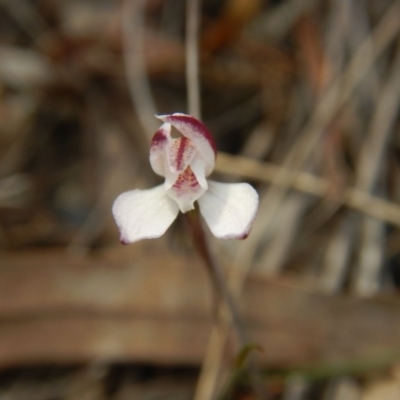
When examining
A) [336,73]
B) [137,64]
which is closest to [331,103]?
[336,73]

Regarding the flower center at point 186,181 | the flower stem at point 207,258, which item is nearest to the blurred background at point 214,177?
the flower stem at point 207,258

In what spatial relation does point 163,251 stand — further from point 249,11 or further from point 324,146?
point 249,11

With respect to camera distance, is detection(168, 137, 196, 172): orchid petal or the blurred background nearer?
detection(168, 137, 196, 172): orchid petal

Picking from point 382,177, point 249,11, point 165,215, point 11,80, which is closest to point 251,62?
point 249,11

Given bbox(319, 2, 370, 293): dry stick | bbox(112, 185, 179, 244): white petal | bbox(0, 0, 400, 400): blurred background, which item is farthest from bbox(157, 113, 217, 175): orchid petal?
bbox(319, 2, 370, 293): dry stick

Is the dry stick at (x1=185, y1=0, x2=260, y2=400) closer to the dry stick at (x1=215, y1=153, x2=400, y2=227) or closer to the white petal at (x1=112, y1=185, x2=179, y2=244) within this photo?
the white petal at (x1=112, y1=185, x2=179, y2=244)

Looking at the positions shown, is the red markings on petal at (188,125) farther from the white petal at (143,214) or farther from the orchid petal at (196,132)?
the white petal at (143,214)

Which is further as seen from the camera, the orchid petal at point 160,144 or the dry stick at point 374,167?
the dry stick at point 374,167
